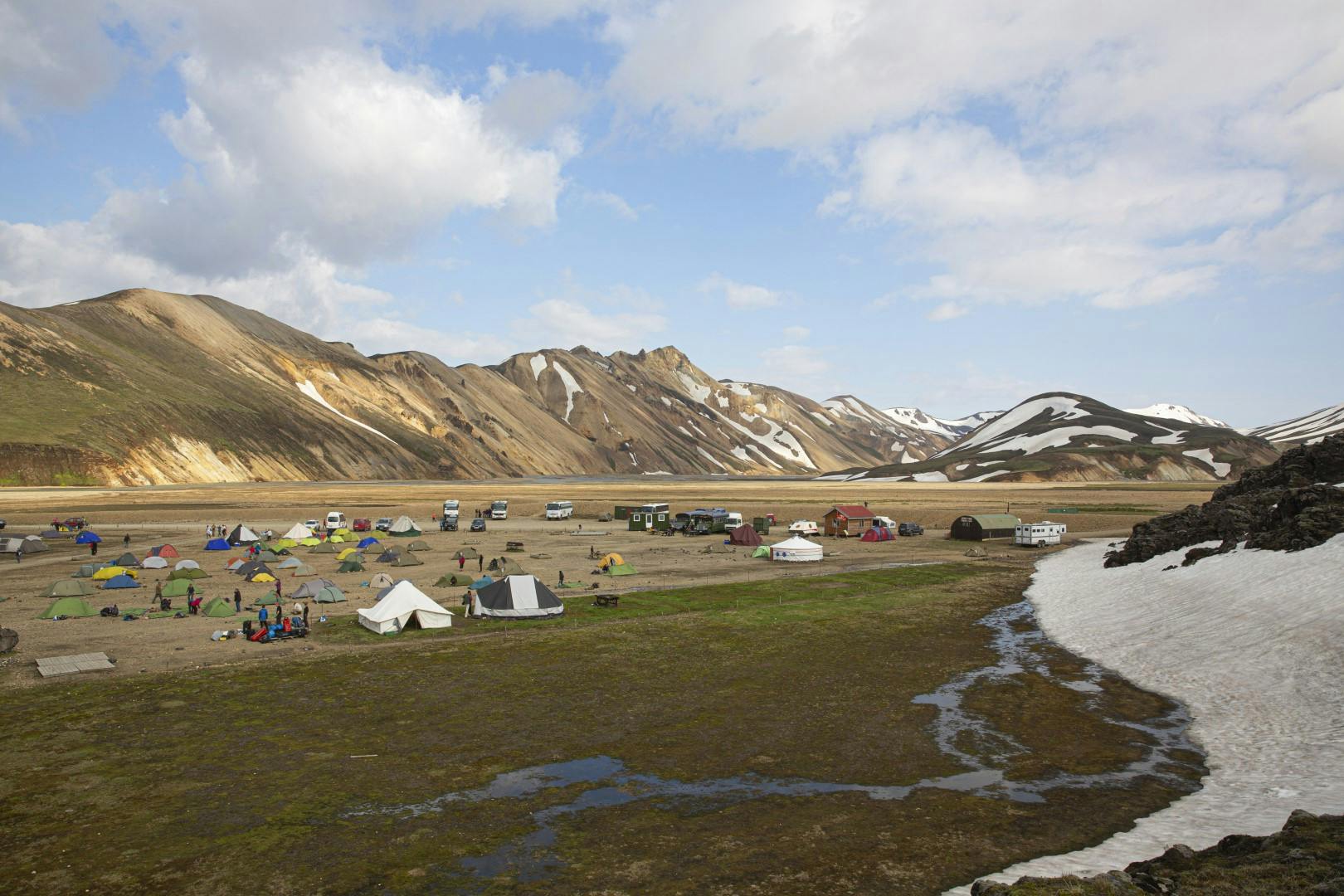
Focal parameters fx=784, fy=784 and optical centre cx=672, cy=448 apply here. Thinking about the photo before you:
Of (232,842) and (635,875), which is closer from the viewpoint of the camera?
(635,875)

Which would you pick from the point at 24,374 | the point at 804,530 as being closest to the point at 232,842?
the point at 804,530

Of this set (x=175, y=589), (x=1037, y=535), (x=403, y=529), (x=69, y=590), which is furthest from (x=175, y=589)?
(x=1037, y=535)

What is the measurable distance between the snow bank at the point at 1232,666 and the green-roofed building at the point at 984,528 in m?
31.5

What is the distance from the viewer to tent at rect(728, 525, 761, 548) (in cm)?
6956

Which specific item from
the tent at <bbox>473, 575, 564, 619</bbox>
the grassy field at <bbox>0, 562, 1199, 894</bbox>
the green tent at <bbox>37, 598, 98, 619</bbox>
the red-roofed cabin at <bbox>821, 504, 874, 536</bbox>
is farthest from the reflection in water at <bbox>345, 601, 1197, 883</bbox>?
the red-roofed cabin at <bbox>821, 504, 874, 536</bbox>

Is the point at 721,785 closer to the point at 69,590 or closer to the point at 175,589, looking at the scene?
the point at 175,589

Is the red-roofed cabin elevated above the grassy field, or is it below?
above

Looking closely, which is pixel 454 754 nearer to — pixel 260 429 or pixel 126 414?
pixel 126 414

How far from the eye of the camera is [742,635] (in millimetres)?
32688

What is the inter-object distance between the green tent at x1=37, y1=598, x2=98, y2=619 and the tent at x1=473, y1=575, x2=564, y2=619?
18.3 meters

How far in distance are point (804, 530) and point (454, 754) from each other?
62.7 meters

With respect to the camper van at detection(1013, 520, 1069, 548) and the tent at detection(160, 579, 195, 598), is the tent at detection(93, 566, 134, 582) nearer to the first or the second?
the tent at detection(160, 579, 195, 598)

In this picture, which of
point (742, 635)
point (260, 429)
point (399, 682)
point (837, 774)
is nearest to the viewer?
point (837, 774)

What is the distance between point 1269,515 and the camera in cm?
3784
